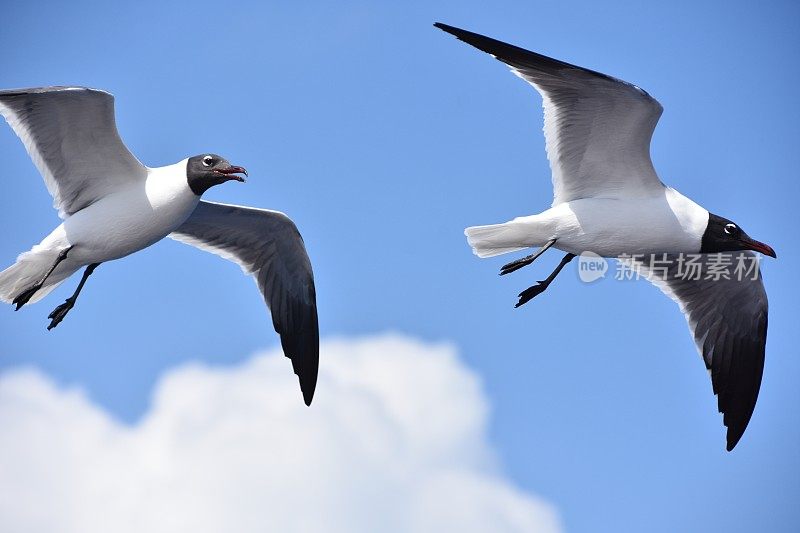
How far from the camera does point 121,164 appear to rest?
10883 mm

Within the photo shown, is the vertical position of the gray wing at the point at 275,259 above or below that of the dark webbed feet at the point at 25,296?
above

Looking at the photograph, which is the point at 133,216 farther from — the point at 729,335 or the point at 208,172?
the point at 729,335

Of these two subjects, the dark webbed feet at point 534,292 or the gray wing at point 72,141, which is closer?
the gray wing at point 72,141

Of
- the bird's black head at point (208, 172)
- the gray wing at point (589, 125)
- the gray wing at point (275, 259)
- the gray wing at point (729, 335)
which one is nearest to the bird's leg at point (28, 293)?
the bird's black head at point (208, 172)

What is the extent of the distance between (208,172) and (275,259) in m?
2.10

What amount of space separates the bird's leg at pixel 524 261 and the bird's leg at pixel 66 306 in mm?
4004

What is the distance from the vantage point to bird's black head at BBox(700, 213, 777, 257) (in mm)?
11188

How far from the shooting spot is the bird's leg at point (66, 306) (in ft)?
38.5

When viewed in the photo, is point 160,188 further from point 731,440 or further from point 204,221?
point 731,440

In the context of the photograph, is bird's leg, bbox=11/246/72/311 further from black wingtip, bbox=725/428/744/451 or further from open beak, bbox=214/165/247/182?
black wingtip, bbox=725/428/744/451

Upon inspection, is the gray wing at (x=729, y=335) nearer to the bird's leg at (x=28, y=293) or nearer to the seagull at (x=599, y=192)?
the seagull at (x=599, y=192)

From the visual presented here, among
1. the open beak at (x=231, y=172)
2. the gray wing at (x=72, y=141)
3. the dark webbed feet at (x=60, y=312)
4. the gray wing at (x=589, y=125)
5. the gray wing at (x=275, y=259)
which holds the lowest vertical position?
the dark webbed feet at (x=60, y=312)

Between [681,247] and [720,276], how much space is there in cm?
130

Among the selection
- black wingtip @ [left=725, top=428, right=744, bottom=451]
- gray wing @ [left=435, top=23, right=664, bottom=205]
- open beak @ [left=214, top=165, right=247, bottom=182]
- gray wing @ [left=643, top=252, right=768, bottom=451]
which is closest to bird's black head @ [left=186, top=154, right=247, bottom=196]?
open beak @ [left=214, top=165, right=247, bottom=182]
